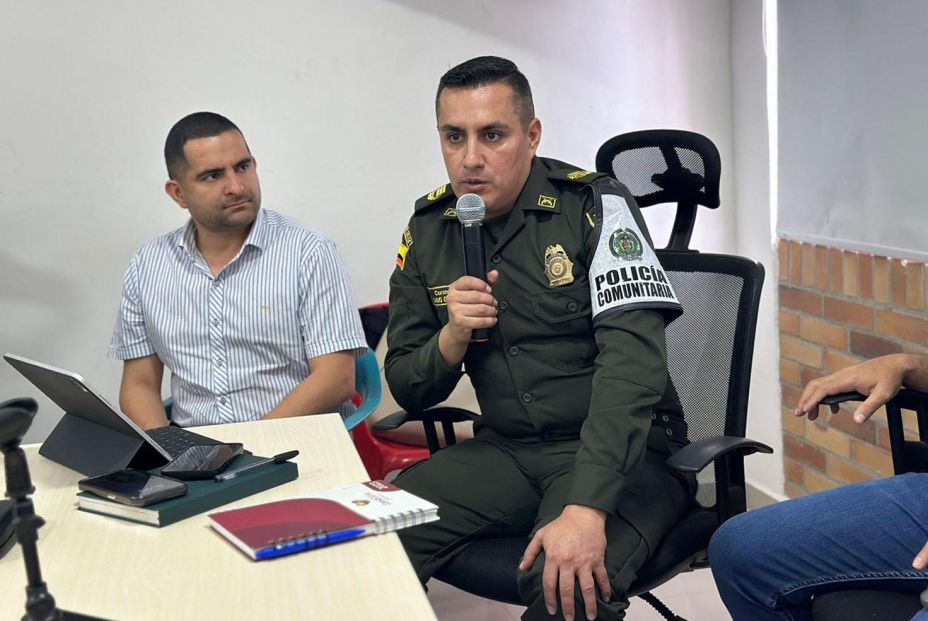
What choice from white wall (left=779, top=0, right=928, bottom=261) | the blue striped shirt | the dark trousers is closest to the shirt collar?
the blue striped shirt

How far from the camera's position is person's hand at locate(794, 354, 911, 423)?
5.54 ft

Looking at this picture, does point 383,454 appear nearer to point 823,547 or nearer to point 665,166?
point 665,166

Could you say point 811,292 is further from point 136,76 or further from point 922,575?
point 136,76

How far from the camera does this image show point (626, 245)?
1.91m

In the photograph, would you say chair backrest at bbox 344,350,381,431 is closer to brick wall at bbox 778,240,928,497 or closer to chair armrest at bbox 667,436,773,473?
chair armrest at bbox 667,436,773,473

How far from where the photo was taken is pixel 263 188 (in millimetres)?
3184

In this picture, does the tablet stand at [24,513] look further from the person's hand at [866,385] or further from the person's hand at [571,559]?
the person's hand at [866,385]

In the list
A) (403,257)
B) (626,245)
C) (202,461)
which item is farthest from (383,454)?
(202,461)

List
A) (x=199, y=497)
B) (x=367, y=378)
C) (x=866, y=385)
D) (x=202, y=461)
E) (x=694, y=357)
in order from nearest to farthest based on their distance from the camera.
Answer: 1. (x=199, y=497)
2. (x=202, y=461)
3. (x=866, y=385)
4. (x=694, y=357)
5. (x=367, y=378)

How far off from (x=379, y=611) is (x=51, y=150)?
237 centimetres

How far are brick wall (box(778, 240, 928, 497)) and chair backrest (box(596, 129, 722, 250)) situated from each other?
2.09 feet

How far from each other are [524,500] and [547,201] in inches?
23.3

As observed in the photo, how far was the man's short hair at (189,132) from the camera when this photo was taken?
8.35ft

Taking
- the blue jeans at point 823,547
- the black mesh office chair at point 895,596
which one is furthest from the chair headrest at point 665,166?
the blue jeans at point 823,547
